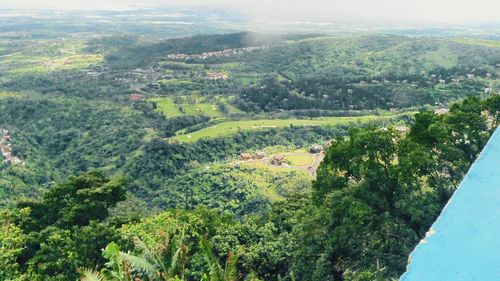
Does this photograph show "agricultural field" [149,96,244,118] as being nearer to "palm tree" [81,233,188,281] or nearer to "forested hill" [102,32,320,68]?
"forested hill" [102,32,320,68]

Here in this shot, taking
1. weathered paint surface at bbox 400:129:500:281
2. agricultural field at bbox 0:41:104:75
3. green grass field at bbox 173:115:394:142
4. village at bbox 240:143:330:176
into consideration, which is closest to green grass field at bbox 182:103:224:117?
green grass field at bbox 173:115:394:142

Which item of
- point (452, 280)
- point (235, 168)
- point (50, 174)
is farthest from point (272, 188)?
point (452, 280)

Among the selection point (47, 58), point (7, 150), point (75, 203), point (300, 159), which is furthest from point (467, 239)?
point (47, 58)

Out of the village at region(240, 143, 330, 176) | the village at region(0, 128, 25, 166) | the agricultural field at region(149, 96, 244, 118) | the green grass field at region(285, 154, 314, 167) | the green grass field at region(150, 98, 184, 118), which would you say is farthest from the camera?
the agricultural field at region(149, 96, 244, 118)

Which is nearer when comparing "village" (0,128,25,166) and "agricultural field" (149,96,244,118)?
"village" (0,128,25,166)

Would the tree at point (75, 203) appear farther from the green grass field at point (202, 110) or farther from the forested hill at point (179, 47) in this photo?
the forested hill at point (179, 47)

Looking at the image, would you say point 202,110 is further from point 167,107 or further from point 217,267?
point 217,267
